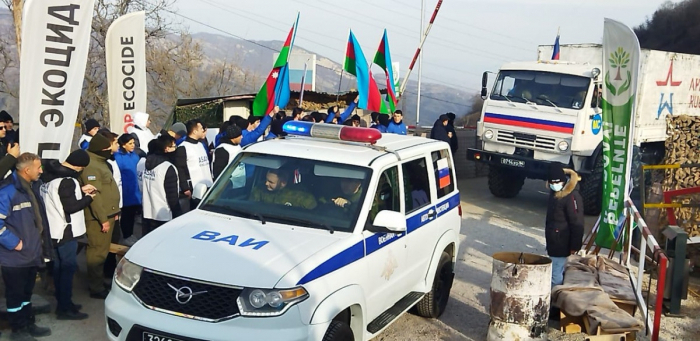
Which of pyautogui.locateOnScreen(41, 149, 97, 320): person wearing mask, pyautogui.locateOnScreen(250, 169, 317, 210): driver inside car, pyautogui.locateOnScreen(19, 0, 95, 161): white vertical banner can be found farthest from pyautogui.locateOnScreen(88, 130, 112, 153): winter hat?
pyautogui.locateOnScreen(250, 169, 317, 210): driver inside car

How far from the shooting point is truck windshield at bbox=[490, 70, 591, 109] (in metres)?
12.2

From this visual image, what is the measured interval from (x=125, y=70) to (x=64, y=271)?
15.5 ft

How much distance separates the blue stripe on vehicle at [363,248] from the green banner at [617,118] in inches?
114

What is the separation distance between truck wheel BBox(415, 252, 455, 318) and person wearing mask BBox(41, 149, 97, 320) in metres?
3.22

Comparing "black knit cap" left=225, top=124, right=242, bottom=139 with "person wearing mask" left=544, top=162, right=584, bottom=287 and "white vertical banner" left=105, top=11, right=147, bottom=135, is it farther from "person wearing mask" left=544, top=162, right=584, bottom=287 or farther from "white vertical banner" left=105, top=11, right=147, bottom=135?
"person wearing mask" left=544, top=162, right=584, bottom=287

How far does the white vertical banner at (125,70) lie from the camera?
9.80 meters

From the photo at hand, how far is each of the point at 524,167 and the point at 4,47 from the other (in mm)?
20730

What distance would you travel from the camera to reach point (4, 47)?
24547 millimetres

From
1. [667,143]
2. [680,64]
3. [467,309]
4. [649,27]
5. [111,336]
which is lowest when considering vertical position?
[467,309]

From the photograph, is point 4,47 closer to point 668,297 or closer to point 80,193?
point 80,193

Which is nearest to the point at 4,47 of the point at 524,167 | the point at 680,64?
the point at 524,167

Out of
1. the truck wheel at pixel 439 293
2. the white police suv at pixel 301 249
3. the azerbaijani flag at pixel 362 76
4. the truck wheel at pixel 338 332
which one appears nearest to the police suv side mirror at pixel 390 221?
the white police suv at pixel 301 249

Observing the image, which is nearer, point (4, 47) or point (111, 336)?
point (111, 336)

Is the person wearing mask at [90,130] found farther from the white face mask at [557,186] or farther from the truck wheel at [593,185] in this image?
the truck wheel at [593,185]
